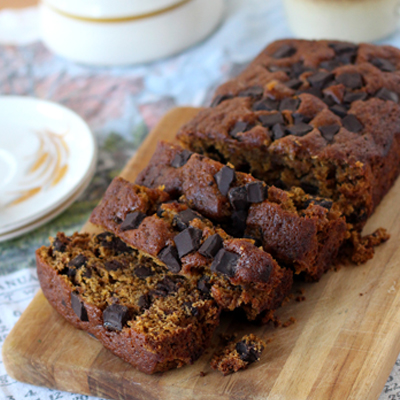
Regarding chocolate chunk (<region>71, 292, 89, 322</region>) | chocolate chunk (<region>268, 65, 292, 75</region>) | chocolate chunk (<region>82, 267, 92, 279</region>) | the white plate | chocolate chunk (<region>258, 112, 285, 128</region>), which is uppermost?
chocolate chunk (<region>268, 65, 292, 75</region>)

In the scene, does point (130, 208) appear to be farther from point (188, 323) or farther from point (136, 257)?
point (188, 323)

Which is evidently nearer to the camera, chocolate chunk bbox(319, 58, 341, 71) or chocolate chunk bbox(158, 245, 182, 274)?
chocolate chunk bbox(158, 245, 182, 274)

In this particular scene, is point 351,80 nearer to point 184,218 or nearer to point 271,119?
point 271,119

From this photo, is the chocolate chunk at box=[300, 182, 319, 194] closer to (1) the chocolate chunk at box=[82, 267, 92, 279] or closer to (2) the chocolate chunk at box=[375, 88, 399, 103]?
(2) the chocolate chunk at box=[375, 88, 399, 103]

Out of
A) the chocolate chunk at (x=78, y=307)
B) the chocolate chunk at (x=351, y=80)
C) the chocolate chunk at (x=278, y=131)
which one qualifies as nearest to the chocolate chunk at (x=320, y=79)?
the chocolate chunk at (x=351, y=80)

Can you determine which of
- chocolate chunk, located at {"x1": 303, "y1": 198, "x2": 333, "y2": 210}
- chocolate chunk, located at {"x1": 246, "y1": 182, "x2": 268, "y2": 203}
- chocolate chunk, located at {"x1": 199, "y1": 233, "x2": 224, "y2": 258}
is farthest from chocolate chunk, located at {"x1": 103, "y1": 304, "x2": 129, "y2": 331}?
chocolate chunk, located at {"x1": 303, "y1": 198, "x2": 333, "y2": 210}

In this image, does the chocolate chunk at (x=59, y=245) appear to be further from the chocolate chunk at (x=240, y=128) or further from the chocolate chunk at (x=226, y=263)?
the chocolate chunk at (x=240, y=128)

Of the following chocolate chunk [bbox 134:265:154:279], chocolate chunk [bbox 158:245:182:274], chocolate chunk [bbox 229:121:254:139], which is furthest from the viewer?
chocolate chunk [bbox 229:121:254:139]
